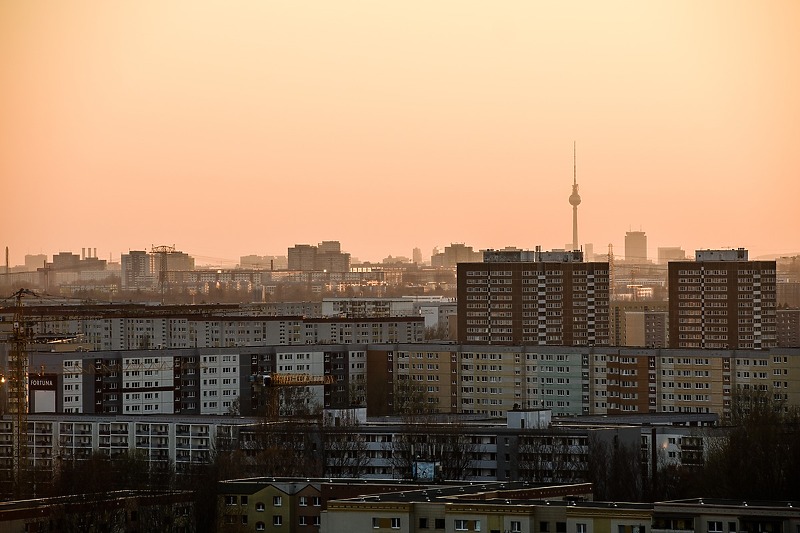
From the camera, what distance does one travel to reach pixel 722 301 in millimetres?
41188

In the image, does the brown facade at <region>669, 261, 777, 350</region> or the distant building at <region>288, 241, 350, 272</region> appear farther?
the distant building at <region>288, 241, 350, 272</region>

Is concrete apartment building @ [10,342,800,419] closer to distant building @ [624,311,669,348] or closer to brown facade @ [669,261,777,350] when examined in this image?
brown facade @ [669,261,777,350]

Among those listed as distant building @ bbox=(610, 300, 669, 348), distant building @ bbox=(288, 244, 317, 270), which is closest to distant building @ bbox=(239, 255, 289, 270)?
distant building @ bbox=(288, 244, 317, 270)

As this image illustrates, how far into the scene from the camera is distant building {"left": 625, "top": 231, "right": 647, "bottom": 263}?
102 meters

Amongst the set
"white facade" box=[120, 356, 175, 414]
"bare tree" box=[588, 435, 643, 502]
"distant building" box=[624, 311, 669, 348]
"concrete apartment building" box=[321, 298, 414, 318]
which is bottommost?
"bare tree" box=[588, 435, 643, 502]

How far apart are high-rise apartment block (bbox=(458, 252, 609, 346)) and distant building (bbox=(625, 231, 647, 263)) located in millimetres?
59000

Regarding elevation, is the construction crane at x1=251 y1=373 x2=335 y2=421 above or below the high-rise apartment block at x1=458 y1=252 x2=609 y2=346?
below

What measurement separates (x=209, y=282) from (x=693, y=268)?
178 feet

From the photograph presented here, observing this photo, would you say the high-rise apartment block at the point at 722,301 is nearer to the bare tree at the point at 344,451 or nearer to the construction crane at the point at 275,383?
the construction crane at the point at 275,383

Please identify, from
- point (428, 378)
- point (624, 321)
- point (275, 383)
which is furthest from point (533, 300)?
point (275, 383)

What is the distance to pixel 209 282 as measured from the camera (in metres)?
93.2

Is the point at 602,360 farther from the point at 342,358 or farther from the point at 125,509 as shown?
the point at 125,509

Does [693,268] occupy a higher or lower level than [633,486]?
higher

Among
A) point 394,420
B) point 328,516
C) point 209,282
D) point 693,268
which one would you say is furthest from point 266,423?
point 209,282
